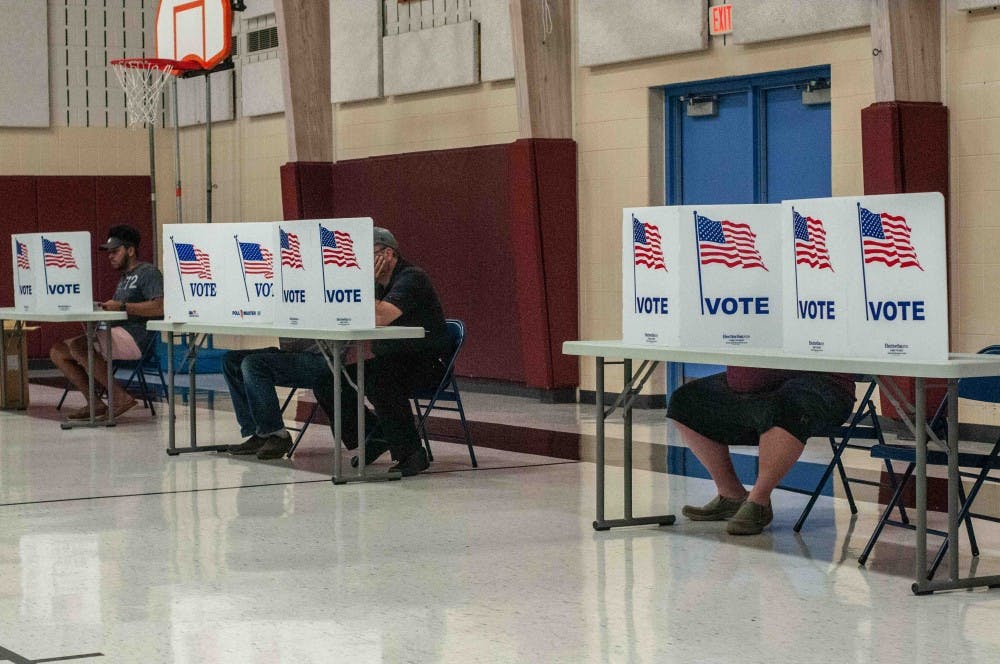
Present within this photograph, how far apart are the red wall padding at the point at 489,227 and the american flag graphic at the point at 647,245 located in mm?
4947

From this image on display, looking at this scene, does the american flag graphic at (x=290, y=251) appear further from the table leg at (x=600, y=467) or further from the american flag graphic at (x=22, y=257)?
the american flag graphic at (x=22, y=257)

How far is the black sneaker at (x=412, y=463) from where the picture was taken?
262 inches

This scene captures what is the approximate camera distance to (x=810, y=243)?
4582 millimetres

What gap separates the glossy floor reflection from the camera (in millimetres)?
3678

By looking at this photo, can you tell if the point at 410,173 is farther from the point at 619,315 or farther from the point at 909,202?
the point at 909,202

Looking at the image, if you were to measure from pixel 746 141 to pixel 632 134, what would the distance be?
0.93 m

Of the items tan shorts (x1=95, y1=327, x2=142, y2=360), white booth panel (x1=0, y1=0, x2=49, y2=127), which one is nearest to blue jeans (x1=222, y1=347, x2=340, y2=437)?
tan shorts (x1=95, y1=327, x2=142, y2=360)

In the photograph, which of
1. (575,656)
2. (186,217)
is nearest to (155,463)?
(575,656)

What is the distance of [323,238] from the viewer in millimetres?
6383

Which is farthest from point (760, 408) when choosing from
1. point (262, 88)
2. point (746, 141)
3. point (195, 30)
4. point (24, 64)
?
point (24, 64)

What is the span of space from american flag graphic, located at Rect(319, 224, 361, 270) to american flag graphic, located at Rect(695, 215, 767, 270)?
6.28 ft

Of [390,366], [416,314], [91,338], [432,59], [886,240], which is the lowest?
[390,366]

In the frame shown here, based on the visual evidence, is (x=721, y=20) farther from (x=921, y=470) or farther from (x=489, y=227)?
(x=921, y=470)

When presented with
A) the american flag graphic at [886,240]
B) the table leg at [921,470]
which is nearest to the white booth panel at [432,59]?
the american flag graphic at [886,240]
